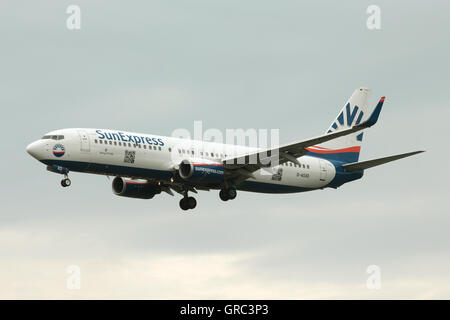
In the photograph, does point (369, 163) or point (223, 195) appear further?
point (369, 163)

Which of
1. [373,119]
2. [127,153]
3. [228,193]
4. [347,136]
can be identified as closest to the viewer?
[373,119]

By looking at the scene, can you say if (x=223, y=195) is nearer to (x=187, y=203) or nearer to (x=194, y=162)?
(x=194, y=162)

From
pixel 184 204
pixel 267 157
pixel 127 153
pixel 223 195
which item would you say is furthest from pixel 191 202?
pixel 127 153

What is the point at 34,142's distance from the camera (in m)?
65.1

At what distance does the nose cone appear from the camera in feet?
211

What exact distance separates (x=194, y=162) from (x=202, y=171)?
0.89 meters

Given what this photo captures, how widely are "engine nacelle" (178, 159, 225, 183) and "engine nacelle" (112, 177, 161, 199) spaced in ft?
22.7

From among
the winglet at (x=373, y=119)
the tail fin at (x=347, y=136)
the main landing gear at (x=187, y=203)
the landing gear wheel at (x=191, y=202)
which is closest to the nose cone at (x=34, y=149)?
the main landing gear at (x=187, y=203)

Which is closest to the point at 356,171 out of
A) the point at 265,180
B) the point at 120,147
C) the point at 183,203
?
the point at 265,180

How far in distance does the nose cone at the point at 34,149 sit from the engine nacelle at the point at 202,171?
10.4m

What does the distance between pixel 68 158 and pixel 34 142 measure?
111 inches

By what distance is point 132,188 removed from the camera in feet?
240

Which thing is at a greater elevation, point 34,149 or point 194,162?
point 34,149

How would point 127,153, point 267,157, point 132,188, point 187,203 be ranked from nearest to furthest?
point 127,153 < point 267,157 < point 132,188 < point 187,203
